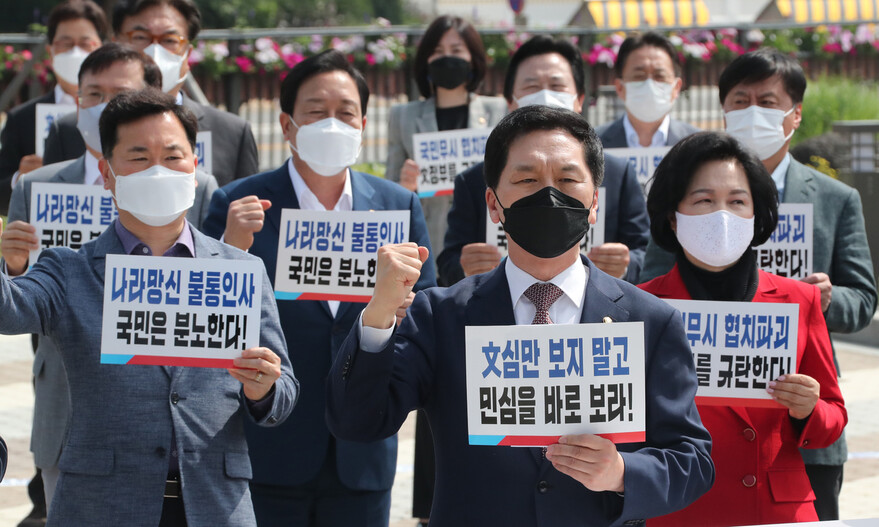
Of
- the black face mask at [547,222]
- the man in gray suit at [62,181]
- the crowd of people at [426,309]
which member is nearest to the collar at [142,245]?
the crowd of people at [426,309]

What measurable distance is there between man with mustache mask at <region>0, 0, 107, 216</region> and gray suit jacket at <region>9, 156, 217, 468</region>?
4.84 ft

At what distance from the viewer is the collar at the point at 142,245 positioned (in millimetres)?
4129

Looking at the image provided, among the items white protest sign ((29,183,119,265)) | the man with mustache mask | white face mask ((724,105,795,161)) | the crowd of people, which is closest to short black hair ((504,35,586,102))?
the crowd of people

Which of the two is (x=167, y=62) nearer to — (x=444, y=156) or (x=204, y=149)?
(x=204, y=149)

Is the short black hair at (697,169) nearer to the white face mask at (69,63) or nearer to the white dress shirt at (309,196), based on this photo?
the white dress shirt at (309,196)

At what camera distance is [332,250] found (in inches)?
187

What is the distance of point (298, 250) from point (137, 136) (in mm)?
792

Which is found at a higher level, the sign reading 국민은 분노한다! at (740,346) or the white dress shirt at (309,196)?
the white dress shirt at (309,196)

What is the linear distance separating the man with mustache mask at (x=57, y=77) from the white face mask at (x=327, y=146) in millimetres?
2313

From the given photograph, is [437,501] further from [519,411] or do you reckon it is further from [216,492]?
[216,492]

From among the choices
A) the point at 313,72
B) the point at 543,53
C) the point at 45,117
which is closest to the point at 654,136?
the point at 543,53

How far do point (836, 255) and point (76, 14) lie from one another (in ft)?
15.9

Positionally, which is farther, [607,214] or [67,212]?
[607,214]

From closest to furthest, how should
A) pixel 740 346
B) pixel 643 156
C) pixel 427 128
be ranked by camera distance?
pixel 740 346, pixel 643 156, pixel 427 128
